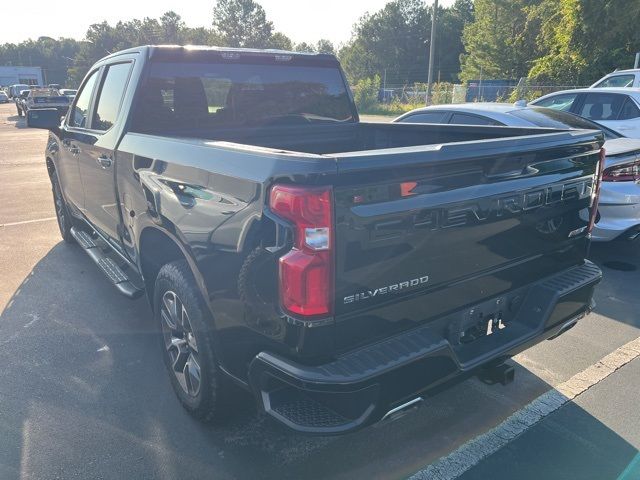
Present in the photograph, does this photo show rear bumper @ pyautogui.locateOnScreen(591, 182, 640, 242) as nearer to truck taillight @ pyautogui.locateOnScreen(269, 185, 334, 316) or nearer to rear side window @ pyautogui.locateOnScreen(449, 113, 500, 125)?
rear side window @ pyautogui.locateOnScreen(449, 113, 500, 125)

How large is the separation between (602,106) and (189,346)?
751cm

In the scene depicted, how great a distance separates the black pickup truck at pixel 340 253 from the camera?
195 centimetres

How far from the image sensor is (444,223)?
7.13 ft

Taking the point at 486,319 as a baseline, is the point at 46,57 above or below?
above

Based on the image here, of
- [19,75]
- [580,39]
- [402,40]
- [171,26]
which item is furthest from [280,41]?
[580,39]

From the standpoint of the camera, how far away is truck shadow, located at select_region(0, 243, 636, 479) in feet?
8.62

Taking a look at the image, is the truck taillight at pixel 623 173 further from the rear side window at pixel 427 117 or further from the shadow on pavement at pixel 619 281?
the rear side window at pixel 427 117

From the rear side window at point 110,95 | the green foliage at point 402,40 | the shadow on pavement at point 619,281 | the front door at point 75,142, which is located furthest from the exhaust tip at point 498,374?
the green foliage at point 402,40

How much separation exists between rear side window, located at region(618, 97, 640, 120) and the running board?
7304 mm

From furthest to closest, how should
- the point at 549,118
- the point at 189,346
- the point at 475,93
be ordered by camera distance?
the point at 475,93, the point at 549,118, the point at 189,346

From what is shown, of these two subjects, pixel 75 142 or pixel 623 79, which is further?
pixel 623 79

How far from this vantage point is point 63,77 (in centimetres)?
11888

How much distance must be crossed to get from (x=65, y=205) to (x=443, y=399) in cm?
466

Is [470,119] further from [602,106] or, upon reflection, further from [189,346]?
[189,346]
